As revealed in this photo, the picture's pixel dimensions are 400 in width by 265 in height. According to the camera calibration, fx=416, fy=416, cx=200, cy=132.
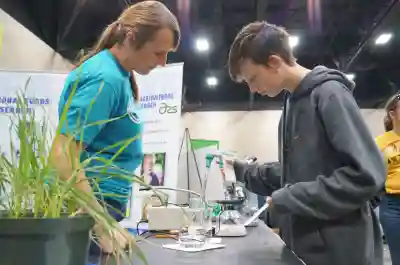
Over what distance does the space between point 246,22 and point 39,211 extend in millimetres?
4759

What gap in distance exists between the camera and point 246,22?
196 inches

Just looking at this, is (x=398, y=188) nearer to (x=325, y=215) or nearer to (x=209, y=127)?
(x=325, y=215)

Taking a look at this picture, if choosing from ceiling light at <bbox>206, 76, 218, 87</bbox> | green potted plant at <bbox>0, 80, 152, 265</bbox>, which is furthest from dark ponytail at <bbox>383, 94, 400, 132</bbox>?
ceiling light at <bbox>206, 76, 218, 87</bbox>

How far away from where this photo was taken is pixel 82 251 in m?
0.51

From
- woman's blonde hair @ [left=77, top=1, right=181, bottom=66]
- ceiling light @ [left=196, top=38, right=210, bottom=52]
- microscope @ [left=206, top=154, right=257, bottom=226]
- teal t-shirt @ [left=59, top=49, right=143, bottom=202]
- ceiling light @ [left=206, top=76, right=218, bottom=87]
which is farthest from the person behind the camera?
ceiling light @ [left=206, top=76, right=218, bottom=87]

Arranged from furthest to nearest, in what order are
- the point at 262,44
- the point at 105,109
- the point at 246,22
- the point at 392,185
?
the point at 246,22 → the point at 392,185 → the point at 262,44 → the point at 105,109

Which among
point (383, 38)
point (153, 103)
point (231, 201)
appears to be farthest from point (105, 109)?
point (383, 38)

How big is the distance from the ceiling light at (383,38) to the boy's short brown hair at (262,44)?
189 inches

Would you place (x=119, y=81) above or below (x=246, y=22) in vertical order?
below

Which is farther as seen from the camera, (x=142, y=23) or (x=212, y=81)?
(x=212, y=81)

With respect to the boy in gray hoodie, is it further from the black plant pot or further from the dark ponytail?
the dark ponytail

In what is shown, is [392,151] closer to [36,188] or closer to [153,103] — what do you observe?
[153,103]

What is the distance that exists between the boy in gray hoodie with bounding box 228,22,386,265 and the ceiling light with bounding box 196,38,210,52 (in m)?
4.44

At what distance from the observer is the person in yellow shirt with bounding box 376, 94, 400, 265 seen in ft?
7.95
